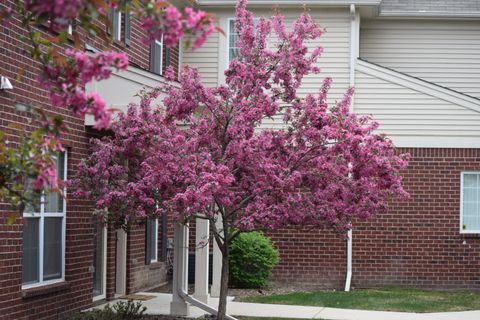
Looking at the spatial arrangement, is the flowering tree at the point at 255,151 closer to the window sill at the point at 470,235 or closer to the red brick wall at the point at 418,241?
the red brick wall at the point at 418,241

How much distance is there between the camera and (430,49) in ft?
64.3

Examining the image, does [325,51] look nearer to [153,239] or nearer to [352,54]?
[352,54]

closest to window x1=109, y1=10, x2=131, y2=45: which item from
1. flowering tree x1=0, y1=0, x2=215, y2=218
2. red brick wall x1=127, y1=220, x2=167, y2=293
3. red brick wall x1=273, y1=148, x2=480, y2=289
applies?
red brick wall x1=127, y1=220, x2=167, y2=293

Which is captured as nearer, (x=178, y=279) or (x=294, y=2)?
(x=178, y=279)

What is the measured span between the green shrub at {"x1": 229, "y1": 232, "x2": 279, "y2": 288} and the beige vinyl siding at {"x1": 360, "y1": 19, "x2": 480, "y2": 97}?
5.42 metres

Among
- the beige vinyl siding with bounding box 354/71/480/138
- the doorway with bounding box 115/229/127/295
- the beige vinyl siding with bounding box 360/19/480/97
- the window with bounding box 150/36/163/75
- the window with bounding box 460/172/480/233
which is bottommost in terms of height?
the doorway with bounding box 115/229/127/295

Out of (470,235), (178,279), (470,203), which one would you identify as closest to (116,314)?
(178,279)

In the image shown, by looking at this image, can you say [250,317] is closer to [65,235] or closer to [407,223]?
[65,235]

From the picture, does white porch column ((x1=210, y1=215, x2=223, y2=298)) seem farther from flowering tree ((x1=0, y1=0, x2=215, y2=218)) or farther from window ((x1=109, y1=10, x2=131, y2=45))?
flowering tree ((x1=0, y1=0, x2=215, y2=218))

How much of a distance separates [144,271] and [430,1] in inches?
355

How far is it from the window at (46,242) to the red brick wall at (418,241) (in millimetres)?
7267

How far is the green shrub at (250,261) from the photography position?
16.9 meters

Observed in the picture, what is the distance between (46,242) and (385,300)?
6781mm

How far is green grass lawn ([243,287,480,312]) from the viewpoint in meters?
14.8
